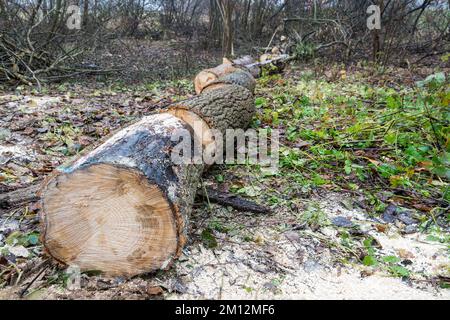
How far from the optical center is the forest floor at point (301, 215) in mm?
1944

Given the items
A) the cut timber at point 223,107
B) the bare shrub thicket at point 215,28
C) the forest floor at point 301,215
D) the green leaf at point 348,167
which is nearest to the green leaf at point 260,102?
the forest floor at point 301,215

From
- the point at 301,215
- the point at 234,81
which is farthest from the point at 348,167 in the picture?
the point at 234,81

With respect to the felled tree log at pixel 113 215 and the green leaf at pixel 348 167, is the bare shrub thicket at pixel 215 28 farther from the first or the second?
the green leaf at pixel 348 167

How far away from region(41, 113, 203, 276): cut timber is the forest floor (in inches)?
4.1

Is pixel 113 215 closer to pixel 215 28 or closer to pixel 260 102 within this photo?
pixel 260 102

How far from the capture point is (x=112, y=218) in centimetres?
193

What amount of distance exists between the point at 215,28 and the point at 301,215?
8.46 meters

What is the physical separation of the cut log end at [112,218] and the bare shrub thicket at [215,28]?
13.5 ft

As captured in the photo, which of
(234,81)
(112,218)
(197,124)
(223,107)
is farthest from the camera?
(234,81)

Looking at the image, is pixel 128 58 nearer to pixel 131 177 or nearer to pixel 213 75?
pixel 213 75

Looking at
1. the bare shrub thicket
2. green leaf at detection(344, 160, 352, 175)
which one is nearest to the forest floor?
green leaf at detection(344, 160, 352, 175)

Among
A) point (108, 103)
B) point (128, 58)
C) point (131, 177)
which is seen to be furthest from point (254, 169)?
point (128, 58)
